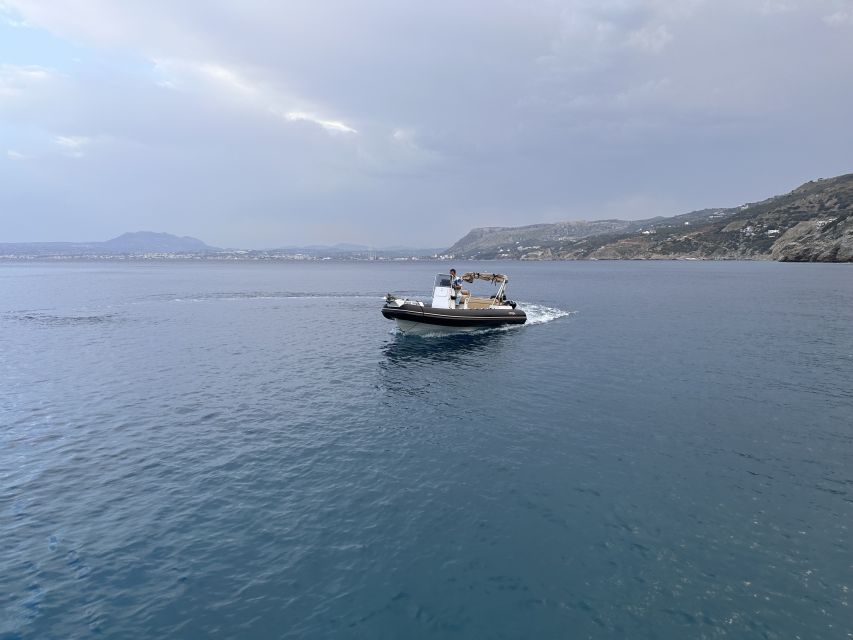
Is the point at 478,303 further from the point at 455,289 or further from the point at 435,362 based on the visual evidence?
the point at 435,362

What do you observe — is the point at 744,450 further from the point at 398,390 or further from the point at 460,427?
the point at 398,390

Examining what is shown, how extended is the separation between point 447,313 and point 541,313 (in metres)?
22.3

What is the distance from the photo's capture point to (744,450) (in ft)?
69.1

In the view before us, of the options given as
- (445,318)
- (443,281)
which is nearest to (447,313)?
(445,318)

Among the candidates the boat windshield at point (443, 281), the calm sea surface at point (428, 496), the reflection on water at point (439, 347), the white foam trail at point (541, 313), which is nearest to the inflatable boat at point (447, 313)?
the boat windshield at point (443, 281)

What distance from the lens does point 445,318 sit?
5044cm

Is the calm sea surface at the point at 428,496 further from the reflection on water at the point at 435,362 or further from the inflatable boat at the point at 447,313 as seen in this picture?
the inflatable boat at the point at 447,313

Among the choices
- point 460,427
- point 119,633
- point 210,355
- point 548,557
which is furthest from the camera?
point 210,355

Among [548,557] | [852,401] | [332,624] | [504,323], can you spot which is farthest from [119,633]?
[504,323]

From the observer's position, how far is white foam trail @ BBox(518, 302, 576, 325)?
60688 mm

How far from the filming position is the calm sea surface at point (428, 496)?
1195cm

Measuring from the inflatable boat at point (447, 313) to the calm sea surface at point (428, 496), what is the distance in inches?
411

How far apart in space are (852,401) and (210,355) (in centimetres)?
4741

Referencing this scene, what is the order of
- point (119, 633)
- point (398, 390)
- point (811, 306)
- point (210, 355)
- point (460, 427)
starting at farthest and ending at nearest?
1. point (811, 306)
2. point (210, 355)
3. point (398, 390)
4. point (460, 427)
5. point (119, 633)
